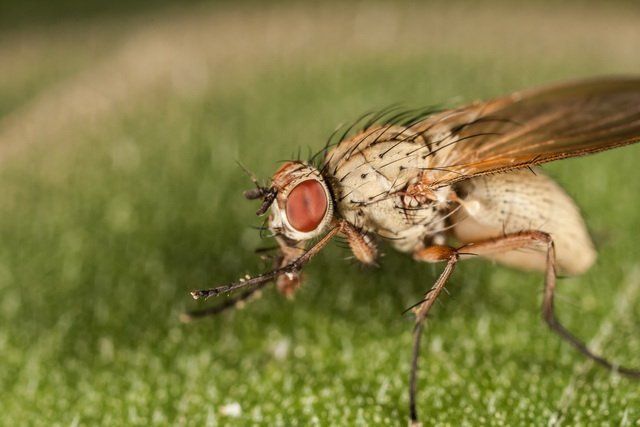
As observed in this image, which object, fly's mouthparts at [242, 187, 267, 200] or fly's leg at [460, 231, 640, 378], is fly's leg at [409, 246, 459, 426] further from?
fly's mouthparts at [242, 187, 267, 200]

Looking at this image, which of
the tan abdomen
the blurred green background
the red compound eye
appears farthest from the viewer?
the tan abdomen

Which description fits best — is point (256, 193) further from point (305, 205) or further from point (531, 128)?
point (531, 128)

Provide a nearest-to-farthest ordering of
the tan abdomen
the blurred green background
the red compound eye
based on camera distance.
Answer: the red compound eye, the blurred green background, the tan abdomen

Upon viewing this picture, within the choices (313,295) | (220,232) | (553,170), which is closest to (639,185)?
(553,170)

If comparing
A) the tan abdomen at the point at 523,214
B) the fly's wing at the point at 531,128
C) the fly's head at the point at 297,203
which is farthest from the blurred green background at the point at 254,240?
the fly's wing at the point at 531,128

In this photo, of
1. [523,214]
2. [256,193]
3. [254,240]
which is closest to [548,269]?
[523,214]

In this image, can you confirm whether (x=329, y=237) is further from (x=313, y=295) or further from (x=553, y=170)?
(x=553, y=170)

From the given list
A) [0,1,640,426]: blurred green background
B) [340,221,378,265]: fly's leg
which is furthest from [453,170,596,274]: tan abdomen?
[340,221,378,265]: fly's leg
